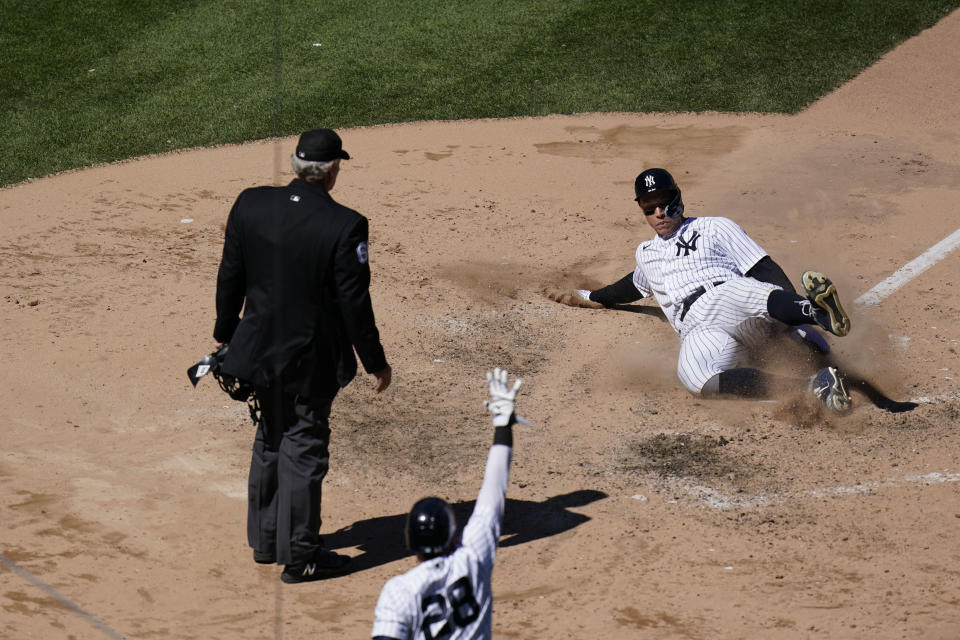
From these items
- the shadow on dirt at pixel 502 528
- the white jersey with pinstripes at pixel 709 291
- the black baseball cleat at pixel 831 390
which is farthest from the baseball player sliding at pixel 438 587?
the white jersey with pinstripes at pixel 709 291

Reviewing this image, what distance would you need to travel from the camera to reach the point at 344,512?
5.35 meters

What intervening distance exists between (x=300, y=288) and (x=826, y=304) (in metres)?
2.72

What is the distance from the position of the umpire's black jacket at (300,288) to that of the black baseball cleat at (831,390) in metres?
2.40

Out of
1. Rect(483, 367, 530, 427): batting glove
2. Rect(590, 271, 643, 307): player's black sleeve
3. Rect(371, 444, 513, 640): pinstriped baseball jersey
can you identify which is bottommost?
Rect(371, 444, 513, 640): pinstriped baseball jersey

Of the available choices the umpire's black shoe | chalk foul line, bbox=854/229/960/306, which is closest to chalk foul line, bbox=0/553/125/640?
the umpire's black shoe

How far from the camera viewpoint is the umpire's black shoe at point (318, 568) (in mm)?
4773

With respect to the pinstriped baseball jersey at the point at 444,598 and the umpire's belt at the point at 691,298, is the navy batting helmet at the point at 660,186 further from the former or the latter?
the pinstriped baseball jersey at the point at 444,598

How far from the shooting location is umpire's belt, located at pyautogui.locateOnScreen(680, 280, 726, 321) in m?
6.46

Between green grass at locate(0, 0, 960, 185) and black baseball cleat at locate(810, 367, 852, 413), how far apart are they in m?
5.64

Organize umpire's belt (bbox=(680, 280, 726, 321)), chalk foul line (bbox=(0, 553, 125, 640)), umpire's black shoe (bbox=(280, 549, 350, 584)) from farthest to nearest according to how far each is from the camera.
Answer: umpire's belt (bbox=(680, 280, 726, 321)), umpire's black shoe (bbox=(280, 549, 350, 584)), chalk foul line (bbox=(0, 553, 125, 640))

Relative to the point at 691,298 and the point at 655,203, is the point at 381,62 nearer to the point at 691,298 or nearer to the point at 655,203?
the point at 655,203

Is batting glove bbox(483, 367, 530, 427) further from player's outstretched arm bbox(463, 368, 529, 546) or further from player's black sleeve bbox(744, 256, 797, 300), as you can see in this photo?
player's black sleeve bbox(744, 256, 797, 300)

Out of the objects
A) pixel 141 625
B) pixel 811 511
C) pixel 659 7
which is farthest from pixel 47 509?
pixel 659 7

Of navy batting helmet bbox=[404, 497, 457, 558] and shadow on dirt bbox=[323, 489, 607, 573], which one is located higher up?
navy batting helmet bbox=[404, 497, 457, 558]
